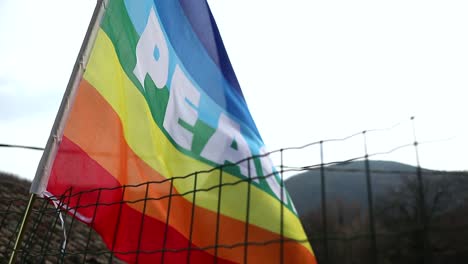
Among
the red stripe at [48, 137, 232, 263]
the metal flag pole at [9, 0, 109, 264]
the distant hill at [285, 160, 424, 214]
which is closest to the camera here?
the distant hill at [285, 160, 424, 214]

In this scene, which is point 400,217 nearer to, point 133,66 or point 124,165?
point 124,165

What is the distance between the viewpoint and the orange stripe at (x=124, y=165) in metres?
3.23

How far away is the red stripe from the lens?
127 inches

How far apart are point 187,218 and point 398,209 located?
135cm

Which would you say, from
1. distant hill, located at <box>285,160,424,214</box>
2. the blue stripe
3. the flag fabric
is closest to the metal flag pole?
the flag fabric

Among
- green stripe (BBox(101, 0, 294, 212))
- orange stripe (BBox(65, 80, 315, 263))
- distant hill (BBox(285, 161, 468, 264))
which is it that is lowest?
distant hill (BBox(285, 161, 468, 264))

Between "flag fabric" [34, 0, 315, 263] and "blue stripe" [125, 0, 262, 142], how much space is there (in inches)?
0.5

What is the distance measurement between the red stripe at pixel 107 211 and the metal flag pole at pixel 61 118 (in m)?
0.07

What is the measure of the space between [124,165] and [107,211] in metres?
0.26

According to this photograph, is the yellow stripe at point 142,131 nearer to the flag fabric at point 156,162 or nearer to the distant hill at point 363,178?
the flag fabric at point 156,162

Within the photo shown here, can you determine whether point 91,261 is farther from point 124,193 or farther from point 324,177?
point 324,177

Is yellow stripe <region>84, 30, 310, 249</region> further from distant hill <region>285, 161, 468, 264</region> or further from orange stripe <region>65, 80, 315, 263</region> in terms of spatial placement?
distant hill <region>285, 161, 468, 264</region>

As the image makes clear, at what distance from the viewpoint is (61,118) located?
10.5ft

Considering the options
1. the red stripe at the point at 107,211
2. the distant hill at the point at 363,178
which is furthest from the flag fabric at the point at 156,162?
the distant hill at the point at 363,178
